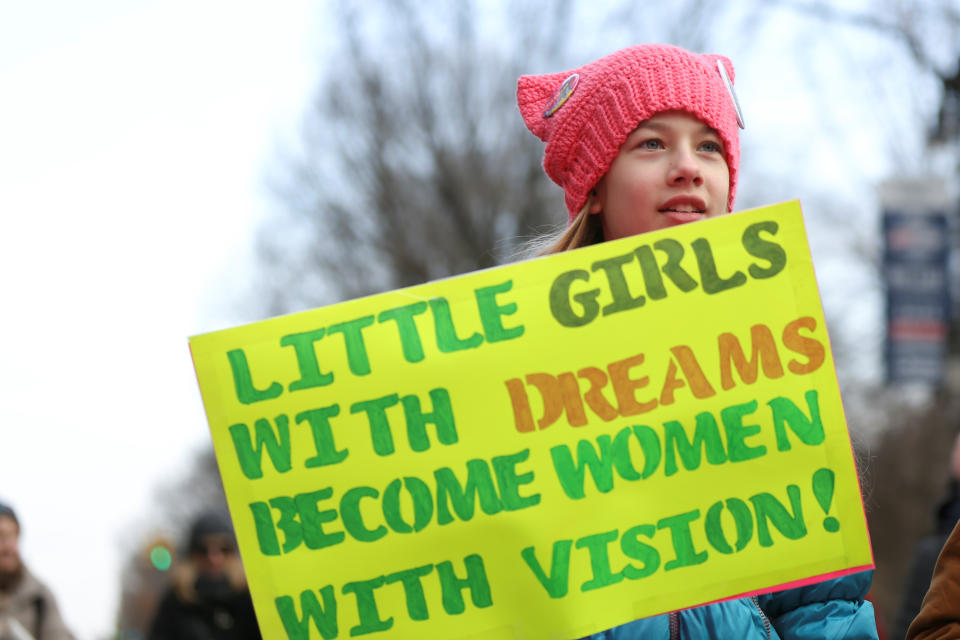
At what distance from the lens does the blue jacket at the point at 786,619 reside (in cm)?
211

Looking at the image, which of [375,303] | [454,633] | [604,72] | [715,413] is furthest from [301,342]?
[604,72]

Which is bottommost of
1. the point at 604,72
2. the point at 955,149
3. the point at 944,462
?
the point at 944,462

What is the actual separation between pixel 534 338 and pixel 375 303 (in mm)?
269

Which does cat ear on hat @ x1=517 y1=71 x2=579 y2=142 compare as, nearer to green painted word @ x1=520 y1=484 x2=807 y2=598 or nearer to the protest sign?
the protest sign

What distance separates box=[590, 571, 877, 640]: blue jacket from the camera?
83.2 inches

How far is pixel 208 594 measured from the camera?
776 centimetres

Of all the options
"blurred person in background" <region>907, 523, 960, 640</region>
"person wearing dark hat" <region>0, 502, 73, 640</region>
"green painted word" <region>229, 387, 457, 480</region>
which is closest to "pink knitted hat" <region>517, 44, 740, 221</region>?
"green painted word" <region>229, 387, 457, 480</region>

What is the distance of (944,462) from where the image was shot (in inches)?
885

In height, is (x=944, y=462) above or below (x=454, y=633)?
below

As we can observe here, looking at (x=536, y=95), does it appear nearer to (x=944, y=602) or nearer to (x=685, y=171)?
(x=685, y=171)

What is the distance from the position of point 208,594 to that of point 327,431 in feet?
19.5

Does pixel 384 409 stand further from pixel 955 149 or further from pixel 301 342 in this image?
pixel 955 149

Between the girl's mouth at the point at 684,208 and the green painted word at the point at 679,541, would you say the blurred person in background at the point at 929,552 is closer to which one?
the girl's mouth at the point at 684,208

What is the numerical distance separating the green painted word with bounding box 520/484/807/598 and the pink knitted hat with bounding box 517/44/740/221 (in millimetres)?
720
